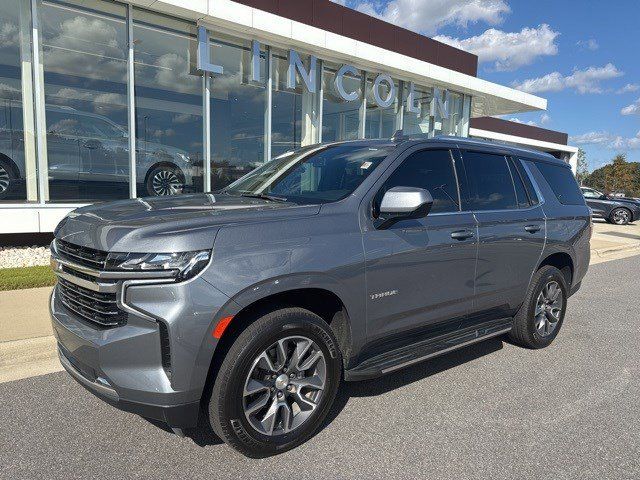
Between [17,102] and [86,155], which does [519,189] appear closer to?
[86,155]

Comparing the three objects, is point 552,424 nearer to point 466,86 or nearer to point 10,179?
point 10,179

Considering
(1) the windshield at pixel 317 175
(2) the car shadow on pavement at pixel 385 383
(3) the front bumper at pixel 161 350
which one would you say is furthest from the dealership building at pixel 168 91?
(3) the front bumper at pixel 161 350

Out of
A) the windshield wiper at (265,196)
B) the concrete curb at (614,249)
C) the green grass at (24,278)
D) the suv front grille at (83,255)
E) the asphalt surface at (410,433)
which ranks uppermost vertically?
the windshield wiper at (265,196)

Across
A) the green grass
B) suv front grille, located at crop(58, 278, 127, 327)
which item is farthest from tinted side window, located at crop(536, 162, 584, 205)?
the green grass

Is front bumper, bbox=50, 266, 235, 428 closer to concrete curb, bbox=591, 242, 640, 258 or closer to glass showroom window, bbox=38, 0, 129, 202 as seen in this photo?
glass showroom window, bbox=38, 0, 129, 202

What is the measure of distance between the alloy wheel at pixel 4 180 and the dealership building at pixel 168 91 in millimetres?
18

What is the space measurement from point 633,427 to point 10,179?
374 inches

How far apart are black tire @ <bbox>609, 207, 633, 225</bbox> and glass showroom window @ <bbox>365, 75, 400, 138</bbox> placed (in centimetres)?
1340

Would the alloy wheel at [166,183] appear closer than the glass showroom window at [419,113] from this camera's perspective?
Yes

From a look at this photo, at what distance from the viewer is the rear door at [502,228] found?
402 cm

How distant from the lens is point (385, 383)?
154 inches

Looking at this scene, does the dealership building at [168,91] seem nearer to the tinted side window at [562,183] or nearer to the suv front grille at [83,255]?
the suv front grille at [83,255]

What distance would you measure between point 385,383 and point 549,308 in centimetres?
212

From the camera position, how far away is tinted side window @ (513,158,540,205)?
15.3 ft
